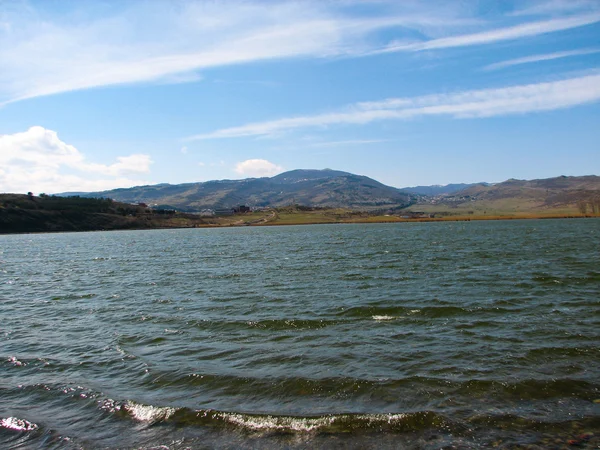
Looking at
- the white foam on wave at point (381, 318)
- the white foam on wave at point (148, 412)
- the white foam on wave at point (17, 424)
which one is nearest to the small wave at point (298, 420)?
the white foam on wave at point (148, 412)

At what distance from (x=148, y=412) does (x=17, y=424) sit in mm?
4544

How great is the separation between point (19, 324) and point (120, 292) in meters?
13.2

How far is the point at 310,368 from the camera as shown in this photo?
62.5 feet

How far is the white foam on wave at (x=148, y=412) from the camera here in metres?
14.9

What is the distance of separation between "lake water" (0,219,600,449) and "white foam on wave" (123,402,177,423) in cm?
7

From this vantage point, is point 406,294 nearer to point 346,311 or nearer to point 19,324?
point 346,311

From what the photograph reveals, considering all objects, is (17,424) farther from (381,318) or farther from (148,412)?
(381,318)

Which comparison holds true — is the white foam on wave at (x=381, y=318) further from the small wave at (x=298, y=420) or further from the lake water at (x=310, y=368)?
the small wave at (x=298, y=420)

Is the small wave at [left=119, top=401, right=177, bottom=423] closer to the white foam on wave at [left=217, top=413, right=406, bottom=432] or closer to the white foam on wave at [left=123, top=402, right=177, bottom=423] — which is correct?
the white foam on wave at [left=123, top=402, right=177, bottom=423]

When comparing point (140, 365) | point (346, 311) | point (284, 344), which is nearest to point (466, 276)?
point (346, 311)

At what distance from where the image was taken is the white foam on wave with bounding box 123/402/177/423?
48.9 feet

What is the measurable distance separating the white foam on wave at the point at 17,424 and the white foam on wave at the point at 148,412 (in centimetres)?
307

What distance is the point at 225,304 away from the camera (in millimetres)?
34562

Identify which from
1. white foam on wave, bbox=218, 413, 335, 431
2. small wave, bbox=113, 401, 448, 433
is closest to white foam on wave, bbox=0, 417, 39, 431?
small wave, bbox=113, 401, 448, 433
